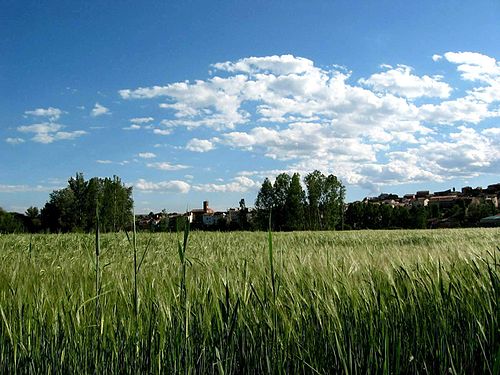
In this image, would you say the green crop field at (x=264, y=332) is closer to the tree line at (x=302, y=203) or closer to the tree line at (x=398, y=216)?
the tree line at (x=302, y=203)

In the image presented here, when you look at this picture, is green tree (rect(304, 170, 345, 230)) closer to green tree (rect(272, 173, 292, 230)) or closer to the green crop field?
green tree (rect(272, 173, 292, 230))

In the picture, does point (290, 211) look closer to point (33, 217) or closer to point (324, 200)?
point (324, 200)

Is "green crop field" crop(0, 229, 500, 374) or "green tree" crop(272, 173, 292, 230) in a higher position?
"green tree" crop(272, 173, 292, 230)

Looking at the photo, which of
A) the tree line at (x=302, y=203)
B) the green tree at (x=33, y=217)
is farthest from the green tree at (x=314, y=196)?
the green tree at (x=33, y=217)

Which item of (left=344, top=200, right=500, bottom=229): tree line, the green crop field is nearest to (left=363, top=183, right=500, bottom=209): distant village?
(left=344, top=200, right=500, bottom=229): tree line

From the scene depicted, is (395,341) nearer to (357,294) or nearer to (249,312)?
(357,294)

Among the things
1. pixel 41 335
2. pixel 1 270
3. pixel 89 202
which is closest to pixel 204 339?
pixel 41 335

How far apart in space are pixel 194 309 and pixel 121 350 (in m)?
0.28

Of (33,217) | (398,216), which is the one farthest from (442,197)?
(33,217)

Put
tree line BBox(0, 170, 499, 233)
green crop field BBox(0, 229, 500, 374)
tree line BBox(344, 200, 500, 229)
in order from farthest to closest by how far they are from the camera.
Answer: tree line BBox(344, 200, 500, 229) → tree line BBox(0, 170, 499, 233) → green crop field BBox(0, 229, 500, 374)

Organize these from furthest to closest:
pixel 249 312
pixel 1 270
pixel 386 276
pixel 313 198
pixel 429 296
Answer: pixel 313 198 → pixel 1 270 → pixel 386 276 → pixel 429 296 → pixel 249 312

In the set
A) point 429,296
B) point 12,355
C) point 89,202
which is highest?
point 89,202

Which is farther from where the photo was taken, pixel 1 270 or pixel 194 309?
pixel 1 270

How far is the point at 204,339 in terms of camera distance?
1385 mm
